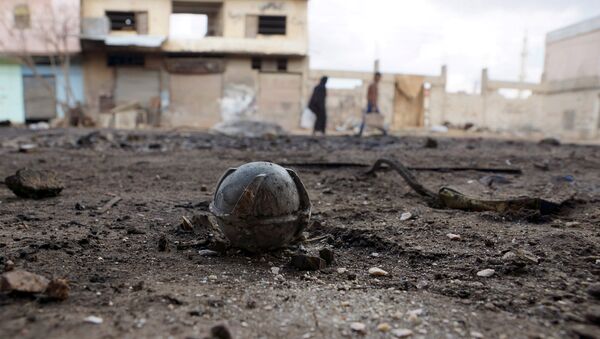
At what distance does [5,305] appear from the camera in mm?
A: 1825

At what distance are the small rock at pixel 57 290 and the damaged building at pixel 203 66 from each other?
21.6 metres

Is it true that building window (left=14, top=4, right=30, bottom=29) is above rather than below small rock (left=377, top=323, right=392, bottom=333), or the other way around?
above

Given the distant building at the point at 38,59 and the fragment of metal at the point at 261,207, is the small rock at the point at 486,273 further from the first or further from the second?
the distant building at the point at 38,59

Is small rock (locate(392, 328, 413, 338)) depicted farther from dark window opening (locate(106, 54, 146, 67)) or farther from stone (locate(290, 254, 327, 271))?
dark window opening (locate(106, 54, 146, 67))

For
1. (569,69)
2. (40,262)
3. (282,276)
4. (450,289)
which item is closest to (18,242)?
(40,262)

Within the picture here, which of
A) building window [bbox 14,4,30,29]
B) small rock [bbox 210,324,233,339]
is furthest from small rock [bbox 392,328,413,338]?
building window [bbox 14,4,30,29]

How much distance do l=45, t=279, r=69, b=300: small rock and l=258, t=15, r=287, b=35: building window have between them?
22.9 meters

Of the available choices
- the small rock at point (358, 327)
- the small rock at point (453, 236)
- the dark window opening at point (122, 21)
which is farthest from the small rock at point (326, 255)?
the dark window opening at point (122, 21)

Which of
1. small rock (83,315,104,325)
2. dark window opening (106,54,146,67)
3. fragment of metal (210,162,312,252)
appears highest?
dark window opening (106,54,146,67)

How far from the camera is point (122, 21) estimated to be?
23656 millimetres

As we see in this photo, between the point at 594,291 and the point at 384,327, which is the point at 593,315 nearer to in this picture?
the point at 594,291

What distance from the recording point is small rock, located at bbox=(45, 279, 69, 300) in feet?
6.17

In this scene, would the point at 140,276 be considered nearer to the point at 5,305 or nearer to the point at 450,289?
the point at 5,305

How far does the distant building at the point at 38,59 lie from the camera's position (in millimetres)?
21703
